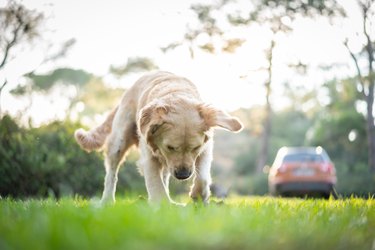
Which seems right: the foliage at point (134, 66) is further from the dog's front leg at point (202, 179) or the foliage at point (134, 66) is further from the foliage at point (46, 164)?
the dog's front leg at point (202, 179)

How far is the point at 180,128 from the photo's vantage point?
17.8 ft

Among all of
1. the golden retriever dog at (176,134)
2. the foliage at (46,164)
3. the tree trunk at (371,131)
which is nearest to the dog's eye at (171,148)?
the golden retriever dog at (176,134)

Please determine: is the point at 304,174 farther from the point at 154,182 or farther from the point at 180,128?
the point at 180,128

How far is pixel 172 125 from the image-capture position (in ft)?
17.8

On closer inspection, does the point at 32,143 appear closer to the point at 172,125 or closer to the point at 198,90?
the point at 198,90

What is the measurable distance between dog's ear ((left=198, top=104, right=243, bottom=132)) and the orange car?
12.3 metres

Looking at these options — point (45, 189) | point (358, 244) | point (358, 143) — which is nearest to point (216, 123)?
point (358, 244)

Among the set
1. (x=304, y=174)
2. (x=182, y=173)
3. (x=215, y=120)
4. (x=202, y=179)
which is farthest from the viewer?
(x=304, y=174)

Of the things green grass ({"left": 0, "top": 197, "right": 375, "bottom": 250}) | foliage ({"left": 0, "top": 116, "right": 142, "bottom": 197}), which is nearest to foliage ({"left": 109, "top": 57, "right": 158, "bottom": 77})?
foliage ({"left": 0, "top": 116, "right": 142, "bottom": 197})

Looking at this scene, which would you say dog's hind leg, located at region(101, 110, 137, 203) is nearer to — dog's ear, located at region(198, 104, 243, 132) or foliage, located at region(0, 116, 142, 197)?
dog's ear, located at region(198, 104, 243, 132)

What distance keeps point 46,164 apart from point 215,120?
6673mm

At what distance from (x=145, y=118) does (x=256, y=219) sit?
233cm

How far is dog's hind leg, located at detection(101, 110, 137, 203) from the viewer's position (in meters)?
6.85

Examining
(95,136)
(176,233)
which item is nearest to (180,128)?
(95,136)
